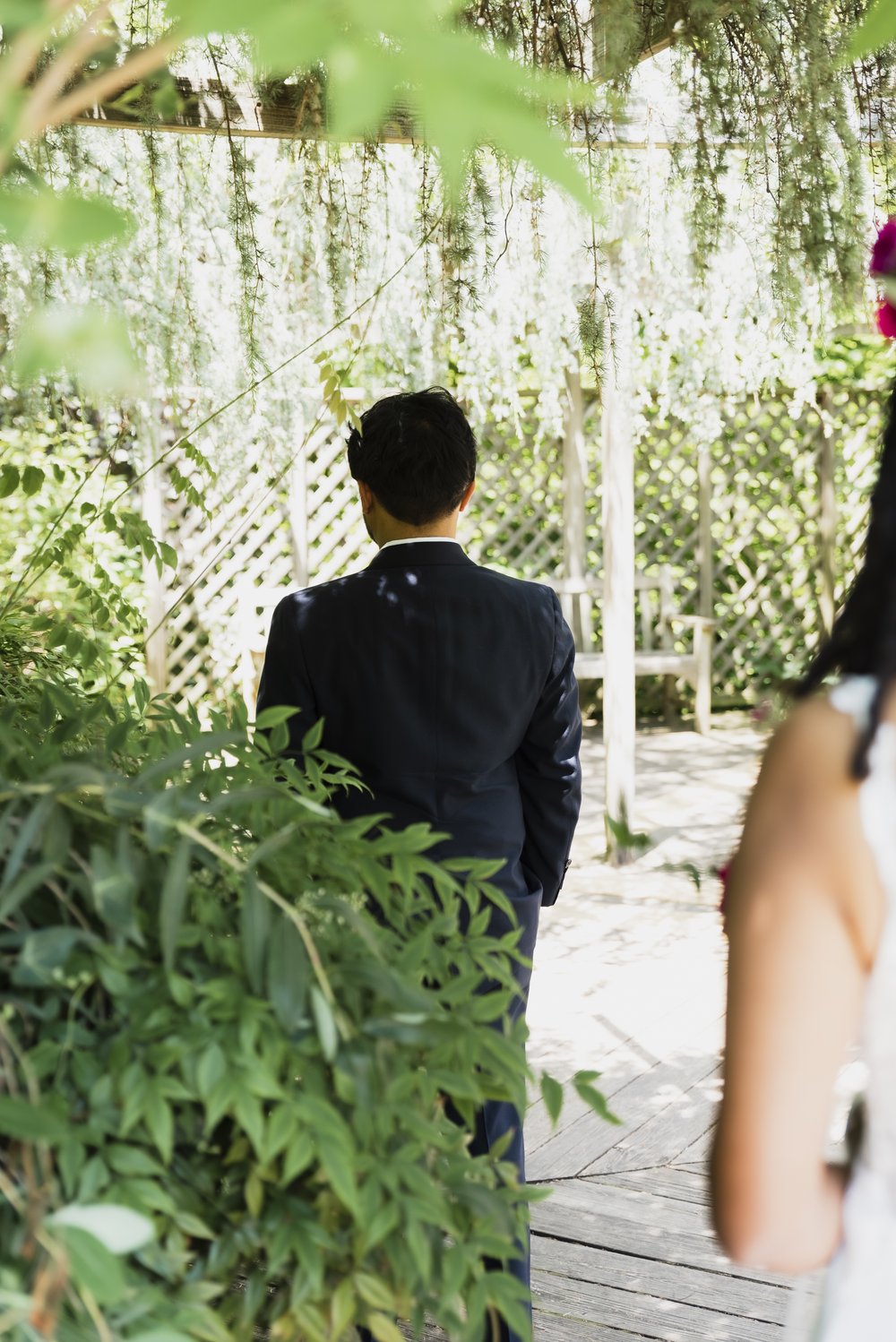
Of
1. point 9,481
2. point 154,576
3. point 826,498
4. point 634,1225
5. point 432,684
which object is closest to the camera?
point 9,481

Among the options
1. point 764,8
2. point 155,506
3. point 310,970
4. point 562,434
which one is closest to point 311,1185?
point 310,970

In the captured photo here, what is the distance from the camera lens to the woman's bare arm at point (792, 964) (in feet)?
2.37

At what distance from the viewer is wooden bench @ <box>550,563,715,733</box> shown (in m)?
7.06

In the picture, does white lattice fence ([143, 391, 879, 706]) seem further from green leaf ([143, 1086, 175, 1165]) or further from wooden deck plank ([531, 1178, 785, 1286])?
green leaf ([143, 1086, 175, 1165])

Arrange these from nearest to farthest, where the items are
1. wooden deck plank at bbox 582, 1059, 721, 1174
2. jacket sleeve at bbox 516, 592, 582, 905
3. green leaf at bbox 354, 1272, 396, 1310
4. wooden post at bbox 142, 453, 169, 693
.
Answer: green leaf at bbox 354, 1272, 396, 1310 < jacket sleeve at bbox 516, 592, 582, 905 < wooden deck plank at bbox 582, 1059, 721, 1174 < wooden post at bbox 142, 453, 169, 693

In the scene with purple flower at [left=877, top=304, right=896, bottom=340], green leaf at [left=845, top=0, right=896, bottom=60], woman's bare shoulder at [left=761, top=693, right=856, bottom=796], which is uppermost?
green leaf at [left=845, top=0, right=896, bottom=60]

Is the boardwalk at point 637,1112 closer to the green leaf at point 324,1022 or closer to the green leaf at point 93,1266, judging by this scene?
the green leaf at point 324,1022

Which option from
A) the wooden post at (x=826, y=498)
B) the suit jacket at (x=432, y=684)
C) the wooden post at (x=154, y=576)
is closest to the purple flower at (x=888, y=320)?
the suit jacket at (x=432, y=684)

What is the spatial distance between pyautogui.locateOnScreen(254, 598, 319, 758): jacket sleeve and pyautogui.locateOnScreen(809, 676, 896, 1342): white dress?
1300 mm

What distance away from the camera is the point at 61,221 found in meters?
0.50

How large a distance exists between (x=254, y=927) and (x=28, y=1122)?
152 mm

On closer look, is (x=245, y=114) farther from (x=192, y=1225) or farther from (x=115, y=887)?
(x=192, y=1225)

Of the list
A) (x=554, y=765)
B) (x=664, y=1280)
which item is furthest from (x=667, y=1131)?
(x=554, y=765)

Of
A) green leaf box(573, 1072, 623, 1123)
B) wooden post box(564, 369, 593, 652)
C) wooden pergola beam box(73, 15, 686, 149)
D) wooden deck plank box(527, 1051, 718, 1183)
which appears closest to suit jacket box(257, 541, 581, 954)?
wooden deck plank box(527, 1051, 718, 1183)
